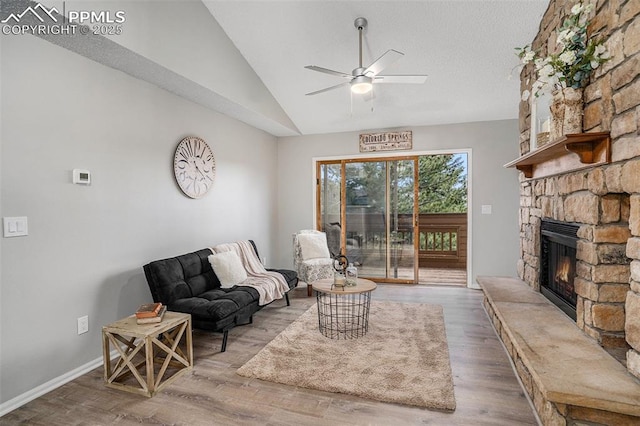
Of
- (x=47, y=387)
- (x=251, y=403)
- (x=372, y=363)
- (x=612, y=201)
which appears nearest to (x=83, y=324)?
(x=47, y=387)

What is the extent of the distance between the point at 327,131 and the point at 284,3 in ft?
8.36

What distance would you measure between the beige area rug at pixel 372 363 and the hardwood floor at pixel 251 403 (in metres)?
0.07

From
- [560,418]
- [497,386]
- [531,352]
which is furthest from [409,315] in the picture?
[560,418]

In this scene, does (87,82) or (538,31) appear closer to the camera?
(87,82)

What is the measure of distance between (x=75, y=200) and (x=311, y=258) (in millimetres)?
2963

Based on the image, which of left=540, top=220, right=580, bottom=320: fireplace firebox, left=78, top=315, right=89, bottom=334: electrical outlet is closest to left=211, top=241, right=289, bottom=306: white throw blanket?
left=78, top=315, right=89, bottom=334: electrical outlet

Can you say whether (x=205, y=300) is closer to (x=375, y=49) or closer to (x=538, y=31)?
(x=375, y=49)

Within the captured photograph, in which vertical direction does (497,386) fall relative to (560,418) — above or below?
below

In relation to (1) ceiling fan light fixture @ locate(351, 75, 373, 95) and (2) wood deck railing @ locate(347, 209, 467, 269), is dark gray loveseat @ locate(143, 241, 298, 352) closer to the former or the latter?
(1) ceiling fan light fixture @ locate(351, 75, 373, 95)

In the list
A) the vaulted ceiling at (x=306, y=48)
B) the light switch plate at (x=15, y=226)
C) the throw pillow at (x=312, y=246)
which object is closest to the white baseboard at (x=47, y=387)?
the light switch plate at (x=15, y=226)

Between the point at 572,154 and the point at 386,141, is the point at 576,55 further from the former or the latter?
the point at 386,141

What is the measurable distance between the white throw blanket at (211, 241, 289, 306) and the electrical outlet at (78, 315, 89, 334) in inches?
53.3

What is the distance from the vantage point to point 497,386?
230 centimetres

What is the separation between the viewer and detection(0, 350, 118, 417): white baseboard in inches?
82.7
